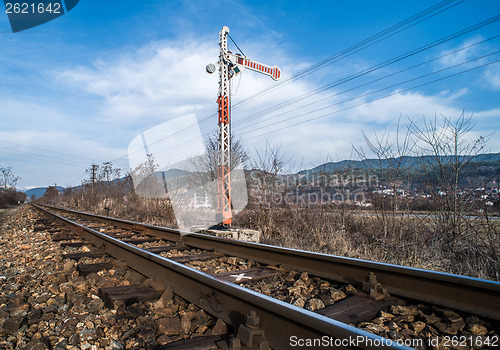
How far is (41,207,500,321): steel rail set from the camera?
2887 mm

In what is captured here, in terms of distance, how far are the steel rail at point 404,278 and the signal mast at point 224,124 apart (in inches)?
185

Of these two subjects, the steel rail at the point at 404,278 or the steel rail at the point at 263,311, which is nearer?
the steel rail at the point at 263,311

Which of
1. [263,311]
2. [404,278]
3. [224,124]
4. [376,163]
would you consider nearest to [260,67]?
[224,124]

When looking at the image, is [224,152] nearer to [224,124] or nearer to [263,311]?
[224,124]

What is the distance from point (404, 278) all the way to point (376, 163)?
14.9ft

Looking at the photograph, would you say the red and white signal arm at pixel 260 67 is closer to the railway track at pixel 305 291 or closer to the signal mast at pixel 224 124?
the signal mast at pixel 224 124

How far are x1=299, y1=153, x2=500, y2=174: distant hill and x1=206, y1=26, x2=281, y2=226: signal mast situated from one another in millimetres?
2859

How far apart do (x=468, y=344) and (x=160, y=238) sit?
6699mm

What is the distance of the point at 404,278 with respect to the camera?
136 inches

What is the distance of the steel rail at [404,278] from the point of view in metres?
2.89

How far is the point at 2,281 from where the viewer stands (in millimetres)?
4324

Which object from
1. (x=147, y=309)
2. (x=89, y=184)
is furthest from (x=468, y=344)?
(x=89, y=184)

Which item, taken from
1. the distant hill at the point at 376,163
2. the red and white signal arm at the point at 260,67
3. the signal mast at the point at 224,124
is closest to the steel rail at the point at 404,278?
the distant hill at the point at 376,163

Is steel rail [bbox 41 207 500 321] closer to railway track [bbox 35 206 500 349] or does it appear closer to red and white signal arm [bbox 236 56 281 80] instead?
railway track [bbox 35 206 500 349]
